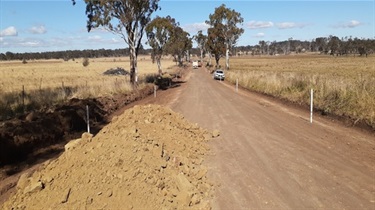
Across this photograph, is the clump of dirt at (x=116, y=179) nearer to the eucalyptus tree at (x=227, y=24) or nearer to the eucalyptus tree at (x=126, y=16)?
the eucalyptus tree at (x=126, y=16)

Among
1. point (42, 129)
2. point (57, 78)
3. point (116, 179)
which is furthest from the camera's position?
point (57, 78)

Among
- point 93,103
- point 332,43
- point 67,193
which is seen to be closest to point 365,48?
point 332,43

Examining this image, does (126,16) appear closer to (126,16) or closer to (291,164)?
(126,16)

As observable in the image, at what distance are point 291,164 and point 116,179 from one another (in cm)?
439

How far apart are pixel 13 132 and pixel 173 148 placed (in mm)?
5783

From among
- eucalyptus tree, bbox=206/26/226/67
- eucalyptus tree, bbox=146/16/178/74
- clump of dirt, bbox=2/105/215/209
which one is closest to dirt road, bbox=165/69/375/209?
clump of dirt, bbox=2/105/215/209

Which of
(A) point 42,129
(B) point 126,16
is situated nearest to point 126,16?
(B) point 126,16

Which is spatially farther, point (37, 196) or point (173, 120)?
point (173, 120)

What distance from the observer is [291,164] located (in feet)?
27.2

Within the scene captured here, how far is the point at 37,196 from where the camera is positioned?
233 inches

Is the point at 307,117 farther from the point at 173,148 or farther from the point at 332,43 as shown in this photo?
the point at 332,43

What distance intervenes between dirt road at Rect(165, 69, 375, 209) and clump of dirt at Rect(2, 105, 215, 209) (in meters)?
0.65

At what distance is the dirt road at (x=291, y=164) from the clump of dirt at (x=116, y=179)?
647mm

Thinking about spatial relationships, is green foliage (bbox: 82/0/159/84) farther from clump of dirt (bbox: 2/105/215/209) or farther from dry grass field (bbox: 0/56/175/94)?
clump of dirt (bbox: 2/105/215/209)
